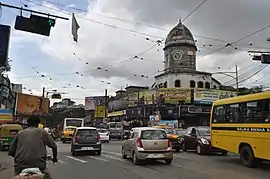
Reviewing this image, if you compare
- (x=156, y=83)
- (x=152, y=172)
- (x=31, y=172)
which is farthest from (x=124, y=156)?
(x=156, y=83)

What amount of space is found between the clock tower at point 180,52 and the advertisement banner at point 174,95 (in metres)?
7.83

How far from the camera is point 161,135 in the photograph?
15.8m

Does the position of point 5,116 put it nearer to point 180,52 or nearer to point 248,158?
point 180,52

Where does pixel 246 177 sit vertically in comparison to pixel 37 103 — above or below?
below

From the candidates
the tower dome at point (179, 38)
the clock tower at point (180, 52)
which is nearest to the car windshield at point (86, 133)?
the clock tower at point (180, 52)

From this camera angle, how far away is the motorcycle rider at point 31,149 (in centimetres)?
572

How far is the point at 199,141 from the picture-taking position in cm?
2144

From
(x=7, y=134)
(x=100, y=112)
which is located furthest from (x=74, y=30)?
(x=100, y=112)

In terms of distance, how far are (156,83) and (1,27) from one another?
1930 inches

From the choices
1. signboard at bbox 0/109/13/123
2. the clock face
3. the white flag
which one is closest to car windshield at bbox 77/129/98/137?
the white flag

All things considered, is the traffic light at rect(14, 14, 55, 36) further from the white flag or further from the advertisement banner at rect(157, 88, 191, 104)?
the advertisement banner at rect(157, 88, 191, 104)

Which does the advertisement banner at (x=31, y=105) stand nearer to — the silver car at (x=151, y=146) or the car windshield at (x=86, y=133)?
the car windshield at (x=86, y=133)

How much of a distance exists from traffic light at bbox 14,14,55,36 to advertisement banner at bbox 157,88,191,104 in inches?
1567

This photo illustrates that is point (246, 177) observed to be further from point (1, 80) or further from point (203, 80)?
point (203, 80)
